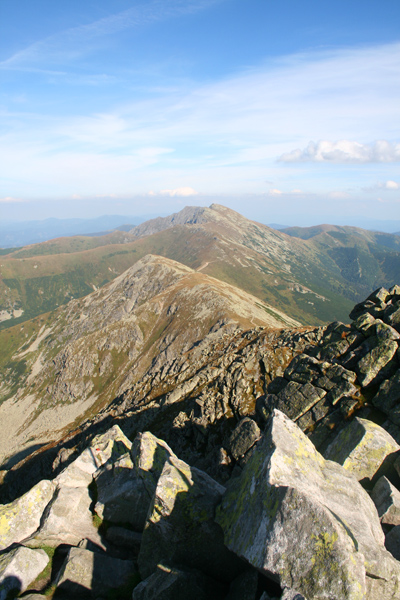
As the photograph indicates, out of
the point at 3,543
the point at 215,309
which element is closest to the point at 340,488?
the point at 3,543

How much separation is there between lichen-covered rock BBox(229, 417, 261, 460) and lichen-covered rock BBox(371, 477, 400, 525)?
12292 mm

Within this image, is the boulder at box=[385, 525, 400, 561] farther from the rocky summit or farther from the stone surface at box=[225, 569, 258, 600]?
the stone surface at box=[225, 569, 258, 600]

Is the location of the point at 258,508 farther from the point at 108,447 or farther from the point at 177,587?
the point at 108,447

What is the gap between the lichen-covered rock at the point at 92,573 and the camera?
14.9 meters

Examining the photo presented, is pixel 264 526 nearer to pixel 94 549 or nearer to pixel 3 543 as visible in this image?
pixel 94 549

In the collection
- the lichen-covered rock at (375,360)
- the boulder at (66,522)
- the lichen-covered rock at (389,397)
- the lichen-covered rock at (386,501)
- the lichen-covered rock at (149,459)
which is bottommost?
the boulder at (66,522)

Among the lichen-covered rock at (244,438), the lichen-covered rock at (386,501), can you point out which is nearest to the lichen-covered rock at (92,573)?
the lichen-covered rock at (244,438)

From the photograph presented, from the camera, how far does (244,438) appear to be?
28.4m

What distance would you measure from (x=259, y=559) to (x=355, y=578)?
3.35 m

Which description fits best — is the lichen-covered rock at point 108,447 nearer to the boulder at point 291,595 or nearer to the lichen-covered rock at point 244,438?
the lichen-covered rock at point 244,438

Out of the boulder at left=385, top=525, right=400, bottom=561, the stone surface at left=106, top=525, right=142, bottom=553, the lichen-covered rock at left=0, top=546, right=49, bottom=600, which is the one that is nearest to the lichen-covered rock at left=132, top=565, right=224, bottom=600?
the stone surface at left=106, top=525, right=142, bottom=553

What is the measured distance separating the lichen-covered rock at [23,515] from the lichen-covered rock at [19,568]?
285 centimetres

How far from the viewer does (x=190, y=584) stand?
13508 mm

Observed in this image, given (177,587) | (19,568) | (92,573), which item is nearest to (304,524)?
(177,587)
